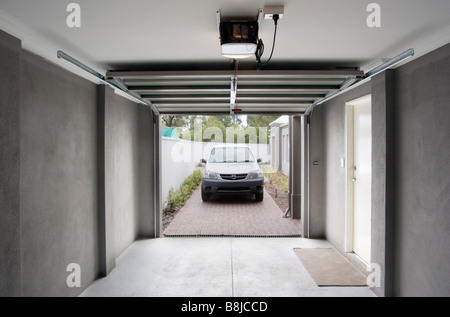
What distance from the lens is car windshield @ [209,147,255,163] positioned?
9.21 m

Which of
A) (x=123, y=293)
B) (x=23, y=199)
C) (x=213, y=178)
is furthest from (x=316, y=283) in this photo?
(x=213, y=178)

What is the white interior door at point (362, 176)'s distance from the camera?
4.12 m

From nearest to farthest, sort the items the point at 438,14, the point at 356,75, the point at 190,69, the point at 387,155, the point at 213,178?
the point at 438,14 → the point at 387,155 → the point at 356,75 → the point at 190,69 → the point at 213,178

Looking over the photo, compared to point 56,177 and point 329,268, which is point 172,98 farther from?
point 329,268

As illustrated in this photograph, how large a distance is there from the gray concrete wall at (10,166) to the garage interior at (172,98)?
0.03 feet

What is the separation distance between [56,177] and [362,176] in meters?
3.86

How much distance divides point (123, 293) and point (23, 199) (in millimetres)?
1685

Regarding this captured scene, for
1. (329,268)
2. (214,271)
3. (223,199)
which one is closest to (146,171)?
(214,271)

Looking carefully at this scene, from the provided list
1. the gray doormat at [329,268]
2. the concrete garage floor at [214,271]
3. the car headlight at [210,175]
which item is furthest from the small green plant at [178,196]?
the gray doormat at [329,268]

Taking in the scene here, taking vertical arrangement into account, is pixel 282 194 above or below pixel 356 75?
below

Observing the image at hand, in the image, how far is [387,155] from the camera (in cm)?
327

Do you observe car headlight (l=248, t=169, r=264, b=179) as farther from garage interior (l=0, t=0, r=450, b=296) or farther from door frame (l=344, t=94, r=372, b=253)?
door frame (l=344, t=94, r=372, b=253)

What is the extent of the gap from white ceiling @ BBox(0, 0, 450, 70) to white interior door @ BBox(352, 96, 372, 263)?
103cm

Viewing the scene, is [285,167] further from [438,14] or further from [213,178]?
[438,14]
